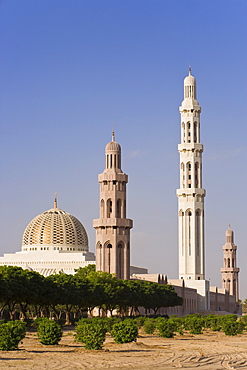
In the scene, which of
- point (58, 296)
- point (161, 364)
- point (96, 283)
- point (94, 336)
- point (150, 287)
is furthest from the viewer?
point (150, 287)

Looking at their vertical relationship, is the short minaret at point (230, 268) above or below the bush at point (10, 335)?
above

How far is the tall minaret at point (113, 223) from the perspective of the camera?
3113 inches

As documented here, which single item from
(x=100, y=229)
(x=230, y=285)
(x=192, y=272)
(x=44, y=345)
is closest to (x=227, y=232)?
(x=230, y=285)

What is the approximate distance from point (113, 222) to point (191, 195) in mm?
34088

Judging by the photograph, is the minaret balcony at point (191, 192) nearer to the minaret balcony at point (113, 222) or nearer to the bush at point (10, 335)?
the minaret balcony at point (113, 222)

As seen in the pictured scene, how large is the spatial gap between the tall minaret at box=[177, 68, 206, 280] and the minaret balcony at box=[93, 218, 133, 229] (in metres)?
31.3

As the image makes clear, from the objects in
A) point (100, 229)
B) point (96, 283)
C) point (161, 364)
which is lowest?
point (161, 364)

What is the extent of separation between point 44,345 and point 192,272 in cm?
7690

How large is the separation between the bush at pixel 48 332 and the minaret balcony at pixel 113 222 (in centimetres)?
4416

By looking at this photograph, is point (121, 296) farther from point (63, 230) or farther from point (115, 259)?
point (63, 230)

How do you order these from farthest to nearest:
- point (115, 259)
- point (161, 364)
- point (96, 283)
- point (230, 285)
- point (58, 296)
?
point (230, 285)
point (115, 259)
point (96, 283)
point (58, 296)
point (161, 364)

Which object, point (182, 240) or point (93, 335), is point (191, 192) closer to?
→ point (182, 240)

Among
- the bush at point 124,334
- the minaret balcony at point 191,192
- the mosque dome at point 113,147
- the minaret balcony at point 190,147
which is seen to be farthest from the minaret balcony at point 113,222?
the bush at point 124,334

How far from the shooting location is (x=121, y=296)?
64.1 metres
